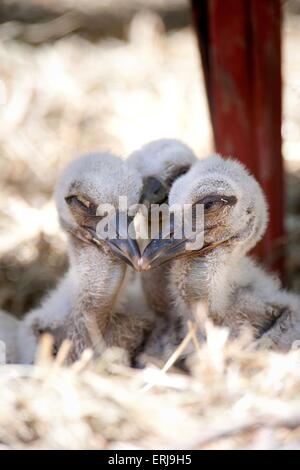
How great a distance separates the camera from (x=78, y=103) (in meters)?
4.92

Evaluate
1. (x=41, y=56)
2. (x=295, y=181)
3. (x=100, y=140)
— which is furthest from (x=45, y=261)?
(x=41, y=56)

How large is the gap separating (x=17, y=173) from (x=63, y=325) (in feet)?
5.23

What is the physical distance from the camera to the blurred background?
400 centimetres

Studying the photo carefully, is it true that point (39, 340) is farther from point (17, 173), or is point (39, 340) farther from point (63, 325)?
point (17, 173)

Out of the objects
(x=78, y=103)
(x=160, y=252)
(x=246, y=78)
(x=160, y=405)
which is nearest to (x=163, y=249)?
(x=160, y=252)

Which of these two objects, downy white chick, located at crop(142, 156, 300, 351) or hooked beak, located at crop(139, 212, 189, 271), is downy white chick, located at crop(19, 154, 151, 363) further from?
downy white chick, located at crop(142, 156, 300, 351)

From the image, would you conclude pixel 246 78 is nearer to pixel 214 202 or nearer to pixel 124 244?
pixel 214 202

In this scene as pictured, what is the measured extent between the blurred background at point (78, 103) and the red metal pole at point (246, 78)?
11.7 inches

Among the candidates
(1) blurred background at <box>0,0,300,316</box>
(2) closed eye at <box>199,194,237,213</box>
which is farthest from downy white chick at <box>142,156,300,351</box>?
(1) blurred background at <box>0,0,300,316</box>

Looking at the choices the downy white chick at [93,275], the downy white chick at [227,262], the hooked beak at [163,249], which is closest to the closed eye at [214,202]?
the downy white chick at [227,262]

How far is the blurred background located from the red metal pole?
11.7 inches

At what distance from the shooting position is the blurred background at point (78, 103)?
4.00 m

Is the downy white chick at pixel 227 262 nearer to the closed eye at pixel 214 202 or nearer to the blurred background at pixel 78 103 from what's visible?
the closed eye at pixel 214 202
